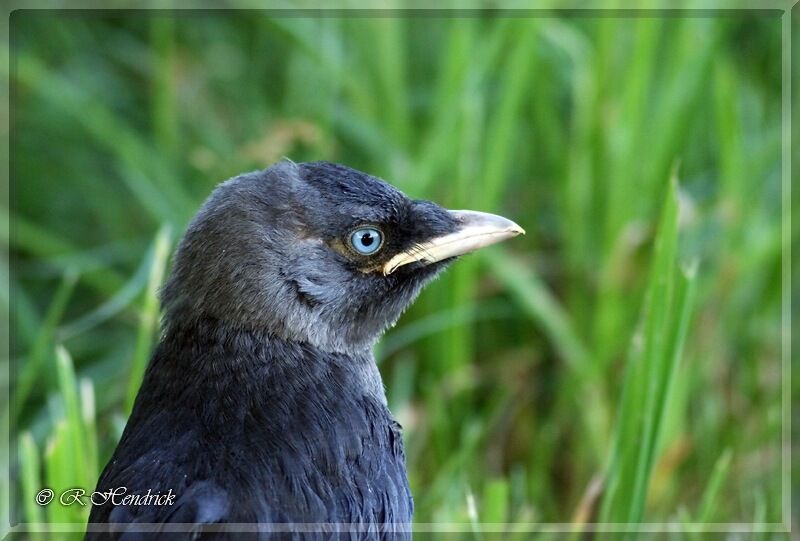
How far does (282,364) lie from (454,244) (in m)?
0.46

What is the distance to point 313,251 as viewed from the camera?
2.23 meters

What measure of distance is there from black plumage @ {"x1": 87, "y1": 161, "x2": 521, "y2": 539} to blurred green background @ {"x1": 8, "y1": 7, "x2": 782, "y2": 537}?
88cm

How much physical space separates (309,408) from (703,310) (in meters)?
1.89

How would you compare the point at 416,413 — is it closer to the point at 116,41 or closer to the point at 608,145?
the point at 608,145

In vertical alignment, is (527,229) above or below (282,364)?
above

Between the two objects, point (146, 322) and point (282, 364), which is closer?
point (282, 364)

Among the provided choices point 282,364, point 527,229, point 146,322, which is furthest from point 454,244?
point 527,229

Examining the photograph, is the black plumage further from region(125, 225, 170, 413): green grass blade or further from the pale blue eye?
region(125, 225, 170, 413): green grass blade

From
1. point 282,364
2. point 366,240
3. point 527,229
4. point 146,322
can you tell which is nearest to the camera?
point 282,364

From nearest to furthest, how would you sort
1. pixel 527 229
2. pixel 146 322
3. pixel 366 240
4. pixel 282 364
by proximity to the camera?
pixel 282 364, pixel 366 240, pixel 146 322, pixel 527 229

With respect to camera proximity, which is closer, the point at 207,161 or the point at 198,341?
the point at 198,341

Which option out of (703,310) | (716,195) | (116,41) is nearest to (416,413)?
(703,310)

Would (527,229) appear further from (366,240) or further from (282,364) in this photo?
(282,364)

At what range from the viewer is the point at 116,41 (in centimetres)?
454
